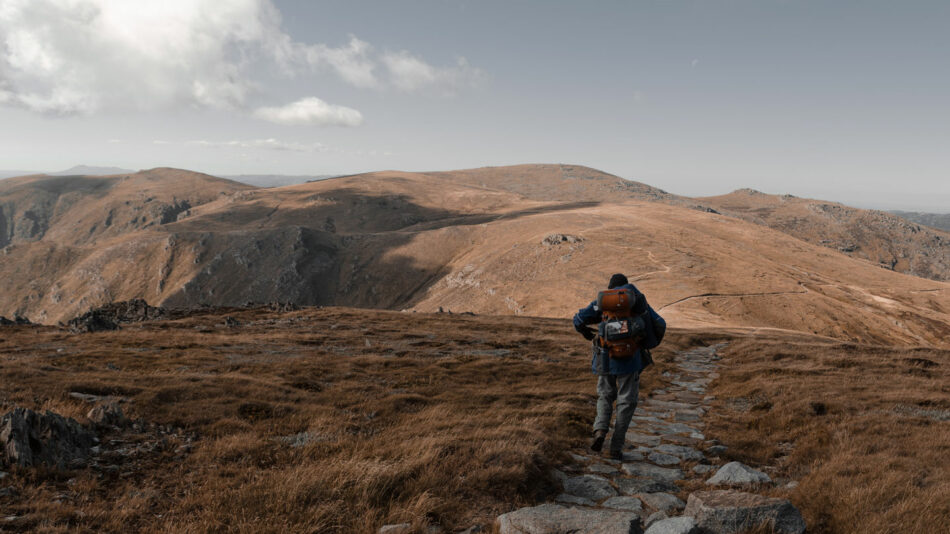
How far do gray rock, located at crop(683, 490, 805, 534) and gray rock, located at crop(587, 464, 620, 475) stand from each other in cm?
284

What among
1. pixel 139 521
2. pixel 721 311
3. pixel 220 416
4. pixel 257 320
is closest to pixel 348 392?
pixel 220 416

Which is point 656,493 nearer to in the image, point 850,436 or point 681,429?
point 681,429

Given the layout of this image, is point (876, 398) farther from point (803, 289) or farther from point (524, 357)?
point (803, 289)

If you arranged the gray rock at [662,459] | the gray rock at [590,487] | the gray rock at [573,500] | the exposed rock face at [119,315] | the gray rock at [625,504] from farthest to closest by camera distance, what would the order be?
the exposed rock face at [119,315]
the gray rock at [662,459]
the gray rock at [590,487]
the gray rock at [573,500]
the gray rock at [625,504]

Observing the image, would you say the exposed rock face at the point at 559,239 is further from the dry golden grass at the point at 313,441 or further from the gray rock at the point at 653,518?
the gray rock at the point at 653,518

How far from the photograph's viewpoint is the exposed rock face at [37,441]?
7.20 meters

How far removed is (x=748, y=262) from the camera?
9812 centimetres

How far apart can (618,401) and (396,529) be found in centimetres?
592

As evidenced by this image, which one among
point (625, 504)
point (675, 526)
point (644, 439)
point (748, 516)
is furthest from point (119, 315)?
point (748, 516)

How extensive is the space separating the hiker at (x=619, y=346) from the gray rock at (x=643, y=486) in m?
1.22

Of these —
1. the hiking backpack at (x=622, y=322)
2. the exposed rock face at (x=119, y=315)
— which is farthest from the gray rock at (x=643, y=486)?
A: the exposed rock face at (x=119, y=315)

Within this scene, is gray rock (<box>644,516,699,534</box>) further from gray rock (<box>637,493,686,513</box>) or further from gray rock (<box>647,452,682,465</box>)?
gray rock (<box>647,452,682,465</box>)

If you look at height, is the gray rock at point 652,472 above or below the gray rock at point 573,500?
below

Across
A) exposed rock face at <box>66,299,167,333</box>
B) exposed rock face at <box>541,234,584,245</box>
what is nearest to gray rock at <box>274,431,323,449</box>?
exposed rock face at <box>66,299,167,333</box>
